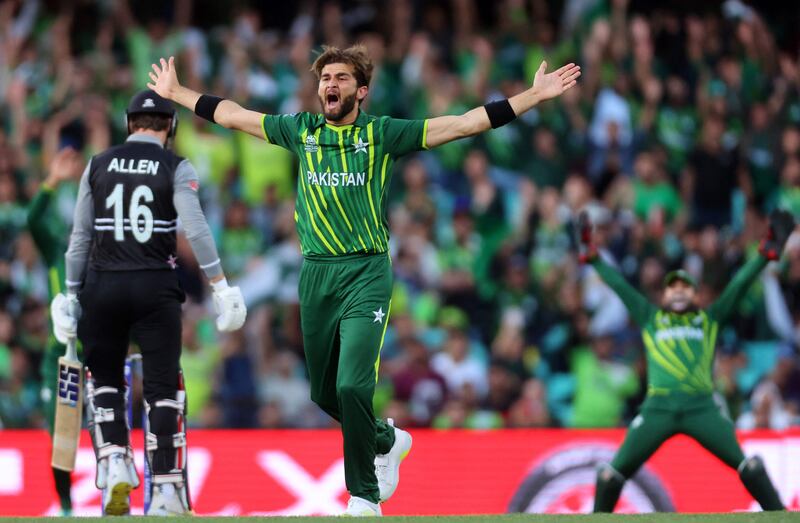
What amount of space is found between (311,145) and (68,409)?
2.33 metres

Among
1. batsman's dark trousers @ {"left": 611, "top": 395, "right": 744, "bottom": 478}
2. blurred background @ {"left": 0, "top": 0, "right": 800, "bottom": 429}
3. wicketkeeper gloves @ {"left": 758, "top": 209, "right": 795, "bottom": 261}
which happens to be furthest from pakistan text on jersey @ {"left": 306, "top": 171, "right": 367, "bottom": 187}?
blurred background @ {"left": 0, "top": 0, "right": 800, "bottom": 429}

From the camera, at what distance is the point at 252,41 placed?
18359mm

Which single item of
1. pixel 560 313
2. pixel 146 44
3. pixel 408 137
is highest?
pixel 146 44

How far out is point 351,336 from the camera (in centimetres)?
803

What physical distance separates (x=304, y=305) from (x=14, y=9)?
1153 cm

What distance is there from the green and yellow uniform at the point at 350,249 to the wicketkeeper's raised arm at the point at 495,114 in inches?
4.0

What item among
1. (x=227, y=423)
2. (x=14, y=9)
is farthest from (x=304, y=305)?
(x=14, y=9)

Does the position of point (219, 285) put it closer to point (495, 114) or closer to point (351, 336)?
point (351, 336)

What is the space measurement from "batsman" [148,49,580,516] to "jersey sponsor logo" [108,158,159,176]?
0.76 m

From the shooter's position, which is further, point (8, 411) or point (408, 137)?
point (8, 411)

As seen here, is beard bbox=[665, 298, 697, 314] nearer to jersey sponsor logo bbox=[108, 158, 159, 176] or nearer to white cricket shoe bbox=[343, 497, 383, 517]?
white cricket shoe bbox=[343, 497, 383, 517]

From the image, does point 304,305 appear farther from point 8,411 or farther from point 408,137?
point 8,411

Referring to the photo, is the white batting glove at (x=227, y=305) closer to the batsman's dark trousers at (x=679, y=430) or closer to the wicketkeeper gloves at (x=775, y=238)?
the batsman's dark trousers at (x=679, y=430)

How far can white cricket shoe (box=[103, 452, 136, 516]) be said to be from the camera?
8.36 metres
